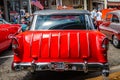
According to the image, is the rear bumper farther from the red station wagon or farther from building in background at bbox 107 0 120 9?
building in background at bbox 107 0 120 9

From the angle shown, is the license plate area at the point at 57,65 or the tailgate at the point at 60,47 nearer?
the license plate area at the point at 57,65

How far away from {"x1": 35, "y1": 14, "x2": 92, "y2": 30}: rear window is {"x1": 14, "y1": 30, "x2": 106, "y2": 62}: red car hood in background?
675 mm

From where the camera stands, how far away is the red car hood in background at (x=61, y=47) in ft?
19.7

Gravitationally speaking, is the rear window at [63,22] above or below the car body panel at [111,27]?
above

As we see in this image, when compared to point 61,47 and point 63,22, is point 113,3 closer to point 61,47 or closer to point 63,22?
point 63,22

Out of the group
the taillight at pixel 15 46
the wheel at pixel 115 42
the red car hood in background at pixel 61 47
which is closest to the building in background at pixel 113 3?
the wheel at pixel 115 42

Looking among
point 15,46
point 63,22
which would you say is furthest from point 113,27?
point 15,46

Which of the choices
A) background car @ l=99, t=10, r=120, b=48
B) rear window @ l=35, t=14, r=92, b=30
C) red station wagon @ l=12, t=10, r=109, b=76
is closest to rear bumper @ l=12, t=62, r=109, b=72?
red station wagon @ l=12, t=10, r=109, b=76

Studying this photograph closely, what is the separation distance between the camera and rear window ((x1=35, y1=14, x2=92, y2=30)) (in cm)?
701

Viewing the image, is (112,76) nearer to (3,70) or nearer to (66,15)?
(66,15)

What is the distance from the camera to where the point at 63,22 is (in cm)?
710

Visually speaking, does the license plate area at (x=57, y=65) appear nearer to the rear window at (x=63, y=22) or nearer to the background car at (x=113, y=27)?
the rear window at (x=63, y=22)

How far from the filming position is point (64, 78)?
22.7 feet

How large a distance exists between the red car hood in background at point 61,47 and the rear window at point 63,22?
0.68 m
